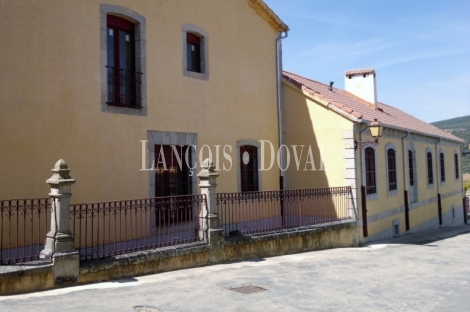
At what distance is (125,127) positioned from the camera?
9.23 metres

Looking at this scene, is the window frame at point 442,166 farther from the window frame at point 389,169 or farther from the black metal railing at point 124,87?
the black metal railing at point 124,87

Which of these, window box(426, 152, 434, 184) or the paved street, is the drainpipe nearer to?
the paved street

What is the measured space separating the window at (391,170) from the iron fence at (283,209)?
10.1 feet

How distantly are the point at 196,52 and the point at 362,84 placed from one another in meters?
8.77

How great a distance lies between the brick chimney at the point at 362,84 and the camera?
1720cm

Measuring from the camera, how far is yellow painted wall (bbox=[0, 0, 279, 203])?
25.1 feet

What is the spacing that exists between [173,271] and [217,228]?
49.4 inches

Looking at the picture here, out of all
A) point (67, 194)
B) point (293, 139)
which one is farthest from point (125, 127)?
point (293, 139)

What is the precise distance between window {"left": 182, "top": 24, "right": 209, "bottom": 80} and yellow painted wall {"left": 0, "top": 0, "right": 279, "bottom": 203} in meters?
0.17

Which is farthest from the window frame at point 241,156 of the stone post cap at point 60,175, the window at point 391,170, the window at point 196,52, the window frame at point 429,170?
the window frame at point 429,170

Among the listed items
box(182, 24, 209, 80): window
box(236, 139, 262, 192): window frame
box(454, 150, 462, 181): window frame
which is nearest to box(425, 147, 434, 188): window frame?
box(454, 150, 462, 181): window frame

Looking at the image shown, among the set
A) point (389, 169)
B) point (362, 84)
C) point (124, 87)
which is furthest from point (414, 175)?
point (124, 87)

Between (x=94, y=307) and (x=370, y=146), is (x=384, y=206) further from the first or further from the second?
(x=94, y=307)

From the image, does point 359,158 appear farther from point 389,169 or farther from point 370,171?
point 389,169
